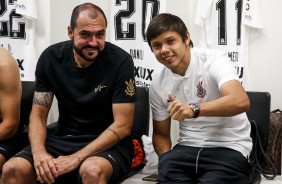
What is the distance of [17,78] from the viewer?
2.34 m

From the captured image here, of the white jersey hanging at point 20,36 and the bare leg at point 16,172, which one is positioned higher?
the white jersey hanging at point 20,36

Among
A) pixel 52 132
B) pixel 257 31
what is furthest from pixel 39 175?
pixel 257 31

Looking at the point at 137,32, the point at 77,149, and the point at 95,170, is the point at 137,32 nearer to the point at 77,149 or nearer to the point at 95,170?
the point at 77,149

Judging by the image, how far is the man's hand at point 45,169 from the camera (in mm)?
1977

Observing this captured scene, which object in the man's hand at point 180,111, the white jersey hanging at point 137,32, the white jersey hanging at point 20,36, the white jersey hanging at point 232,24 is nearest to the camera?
the man's hand at point 180,111

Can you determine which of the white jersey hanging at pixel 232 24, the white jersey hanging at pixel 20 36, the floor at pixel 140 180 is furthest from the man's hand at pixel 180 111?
the white jersey hanging at pixel 20 36

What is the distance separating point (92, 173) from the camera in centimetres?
187

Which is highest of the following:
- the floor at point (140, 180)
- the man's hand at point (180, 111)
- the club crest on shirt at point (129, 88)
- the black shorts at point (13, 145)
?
the club crest on shirt at point (129, 88)

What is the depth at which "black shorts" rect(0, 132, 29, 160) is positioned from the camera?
7.30 feet

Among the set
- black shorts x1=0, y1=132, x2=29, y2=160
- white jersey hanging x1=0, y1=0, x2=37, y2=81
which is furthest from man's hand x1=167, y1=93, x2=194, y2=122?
white jersey hanging x1=0, y1=0, x2=37, y2=81

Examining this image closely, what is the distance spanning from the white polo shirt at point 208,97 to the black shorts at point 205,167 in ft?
0.21

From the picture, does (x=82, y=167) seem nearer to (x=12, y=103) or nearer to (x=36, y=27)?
(x=12, y=103)

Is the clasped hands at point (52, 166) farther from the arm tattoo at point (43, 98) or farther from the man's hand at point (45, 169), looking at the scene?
the arm tattoo at point (43, 98)

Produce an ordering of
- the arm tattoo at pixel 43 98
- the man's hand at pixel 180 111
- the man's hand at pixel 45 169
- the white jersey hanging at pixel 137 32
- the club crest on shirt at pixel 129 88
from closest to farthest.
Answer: the man's hand at pixel 180 111 → the man's hand at pixel 45 169 → the club crest on shirt at pixel 129 88 → the arm tattoo at pixel 43 98 → the white jersey hanging at pixel 137 32
